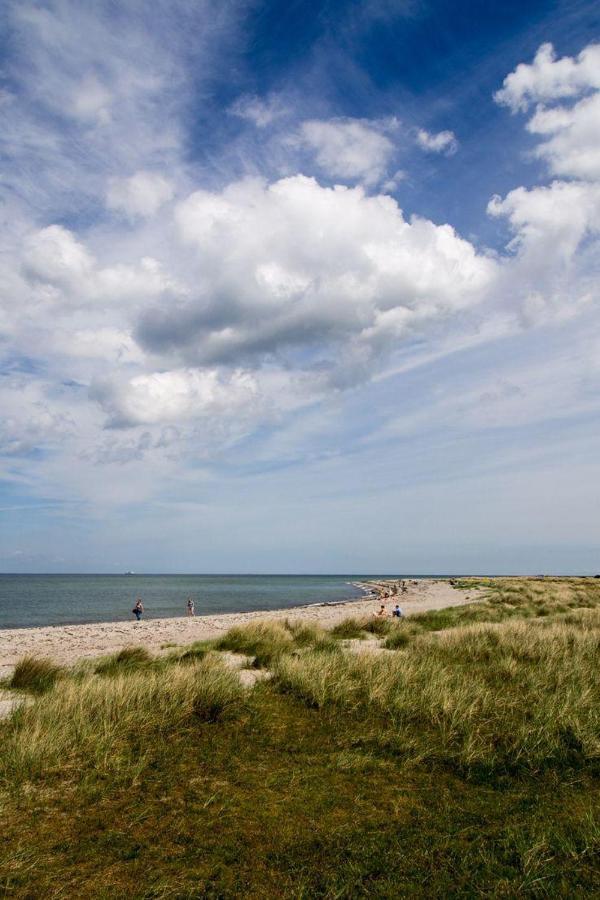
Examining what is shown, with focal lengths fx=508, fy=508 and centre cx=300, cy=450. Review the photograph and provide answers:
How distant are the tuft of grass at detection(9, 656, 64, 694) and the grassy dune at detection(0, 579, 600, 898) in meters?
0.14

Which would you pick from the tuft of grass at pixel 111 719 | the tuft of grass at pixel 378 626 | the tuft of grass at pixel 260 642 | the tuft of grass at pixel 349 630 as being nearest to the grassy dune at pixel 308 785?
the tuft of grass at pixel 111 719

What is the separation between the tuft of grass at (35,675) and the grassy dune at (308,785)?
5.7 inches

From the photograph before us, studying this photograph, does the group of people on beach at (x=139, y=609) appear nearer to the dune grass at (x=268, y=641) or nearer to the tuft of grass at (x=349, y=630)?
the tuft of grass at (x=349, y=630)

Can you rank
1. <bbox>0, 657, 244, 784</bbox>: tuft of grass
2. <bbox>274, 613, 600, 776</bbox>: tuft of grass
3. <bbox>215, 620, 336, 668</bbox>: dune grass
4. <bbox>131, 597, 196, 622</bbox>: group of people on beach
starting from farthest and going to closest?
<bbox>131, 597, 196, 622</bbox>: group of people on beach → <bbox>215, 620, 336, 668</bbox>: dune grass → <bbox>274, 613, 600, 776</bbox>: tuft of grass → <bbox>0, 657, 244, 784</bbox>: tuft of grass

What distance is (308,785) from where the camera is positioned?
5.33 metres

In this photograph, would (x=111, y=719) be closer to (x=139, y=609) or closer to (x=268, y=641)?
(x=268, y=641)

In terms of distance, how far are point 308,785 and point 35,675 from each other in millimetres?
A: 7329

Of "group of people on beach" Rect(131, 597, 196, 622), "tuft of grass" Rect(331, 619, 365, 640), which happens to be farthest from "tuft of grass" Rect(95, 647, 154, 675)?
"group of people on beach" Rect(131, 597, 196, 622)

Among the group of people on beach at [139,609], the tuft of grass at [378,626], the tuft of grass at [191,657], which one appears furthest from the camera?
the group of people on beach at [139,609]

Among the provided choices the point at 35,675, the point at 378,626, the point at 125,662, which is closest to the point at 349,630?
the point at 378,626

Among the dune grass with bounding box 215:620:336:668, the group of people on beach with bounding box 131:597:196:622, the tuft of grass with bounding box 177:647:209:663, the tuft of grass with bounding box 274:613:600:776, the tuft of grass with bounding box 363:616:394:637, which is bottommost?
the group of people on beach with bounding box 131:597:196:622

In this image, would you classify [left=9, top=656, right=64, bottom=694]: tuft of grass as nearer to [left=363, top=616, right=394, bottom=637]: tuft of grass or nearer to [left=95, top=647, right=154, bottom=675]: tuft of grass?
[left=95, top=647, right=154, bottom=675]: tuft of grass

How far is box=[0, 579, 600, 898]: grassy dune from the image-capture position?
12.5 feet

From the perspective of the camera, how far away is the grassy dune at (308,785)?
3.82 meters
